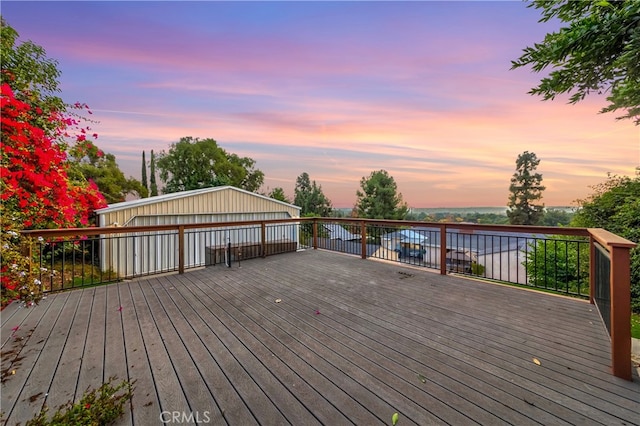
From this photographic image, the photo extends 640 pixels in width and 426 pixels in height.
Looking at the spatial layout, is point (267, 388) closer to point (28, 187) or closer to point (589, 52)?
point (28, 187)

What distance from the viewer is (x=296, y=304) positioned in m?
3.06

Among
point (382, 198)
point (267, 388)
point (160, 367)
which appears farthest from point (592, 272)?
point (382, 198)

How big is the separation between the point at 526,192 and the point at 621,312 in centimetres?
2841

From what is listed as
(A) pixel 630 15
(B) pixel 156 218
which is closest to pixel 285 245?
(B) pixel 156 218

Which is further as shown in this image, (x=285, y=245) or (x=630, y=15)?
(x=285, y=245)

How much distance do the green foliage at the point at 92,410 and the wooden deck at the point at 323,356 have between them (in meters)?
0.07

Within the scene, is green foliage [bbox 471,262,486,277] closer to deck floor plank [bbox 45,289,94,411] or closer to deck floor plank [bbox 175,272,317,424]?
deck floor plank [bbox 175,272,317,424]

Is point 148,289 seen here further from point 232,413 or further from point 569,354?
point 569,354

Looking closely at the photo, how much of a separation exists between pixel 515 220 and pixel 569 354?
27.2 metres

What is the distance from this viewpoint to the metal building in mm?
6816

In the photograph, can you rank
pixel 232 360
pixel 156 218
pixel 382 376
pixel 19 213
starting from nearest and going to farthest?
pixel 382 376, pixel 232 360, pixel 19 213, pixel 156 218

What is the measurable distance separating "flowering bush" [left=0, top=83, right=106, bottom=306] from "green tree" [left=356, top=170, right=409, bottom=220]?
21669 mm

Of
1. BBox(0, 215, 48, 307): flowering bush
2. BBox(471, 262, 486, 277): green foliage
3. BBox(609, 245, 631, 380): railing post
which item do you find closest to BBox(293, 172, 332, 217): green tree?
BBox(471, 262, 486, 277): green foliage

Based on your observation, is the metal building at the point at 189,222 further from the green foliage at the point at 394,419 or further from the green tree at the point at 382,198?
the green tree at the point at 382,198
